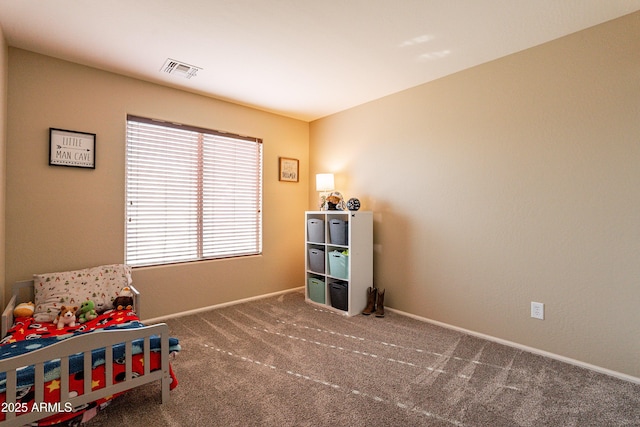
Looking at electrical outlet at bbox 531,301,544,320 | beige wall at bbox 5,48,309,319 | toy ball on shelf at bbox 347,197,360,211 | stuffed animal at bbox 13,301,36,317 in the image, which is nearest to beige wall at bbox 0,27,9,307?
beige wall at bbox 5,48,309,319

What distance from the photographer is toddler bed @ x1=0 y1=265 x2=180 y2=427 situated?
1.40 meters

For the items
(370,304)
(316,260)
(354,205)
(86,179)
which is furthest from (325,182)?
(86,179)

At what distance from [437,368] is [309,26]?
2.57 metres

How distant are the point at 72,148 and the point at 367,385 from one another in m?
3.02

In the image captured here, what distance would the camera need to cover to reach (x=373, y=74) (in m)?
2.85

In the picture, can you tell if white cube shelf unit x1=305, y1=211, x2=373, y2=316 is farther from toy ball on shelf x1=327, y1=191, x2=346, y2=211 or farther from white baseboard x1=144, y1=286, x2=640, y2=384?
white baseboard x1=144, y1=286, x2=640, y2=384

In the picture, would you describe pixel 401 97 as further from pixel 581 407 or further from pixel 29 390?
pixel 29 390

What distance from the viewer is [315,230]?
362 cm

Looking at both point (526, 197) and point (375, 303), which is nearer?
point (526, 197)

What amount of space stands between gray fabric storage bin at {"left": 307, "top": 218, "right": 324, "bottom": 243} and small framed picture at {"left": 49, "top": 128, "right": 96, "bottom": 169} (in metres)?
2.21

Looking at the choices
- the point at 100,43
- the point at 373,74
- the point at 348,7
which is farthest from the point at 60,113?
the point at 373,74

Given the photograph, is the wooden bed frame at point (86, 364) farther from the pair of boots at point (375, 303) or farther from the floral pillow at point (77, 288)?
the pair of boots at point (375, 303)

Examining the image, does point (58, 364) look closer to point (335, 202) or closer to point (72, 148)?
point (72, 148)

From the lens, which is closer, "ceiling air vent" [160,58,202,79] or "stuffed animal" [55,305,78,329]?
"stuffed animal" [55,305,78,329]
